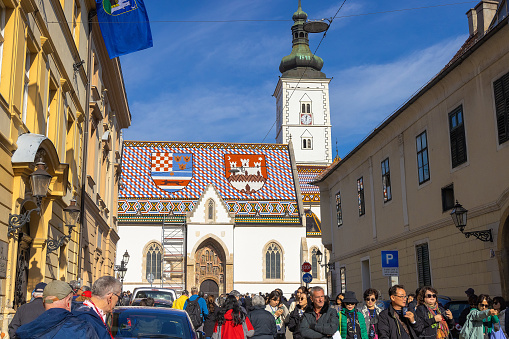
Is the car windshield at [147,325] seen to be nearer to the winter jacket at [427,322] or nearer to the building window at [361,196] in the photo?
the winter jacket at [427,322]

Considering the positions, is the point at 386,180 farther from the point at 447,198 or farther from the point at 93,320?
the point at 93,320

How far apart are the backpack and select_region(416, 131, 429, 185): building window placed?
28.5 ft

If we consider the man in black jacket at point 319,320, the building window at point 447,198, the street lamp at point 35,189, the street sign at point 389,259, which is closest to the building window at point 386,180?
the building window at point 447,198

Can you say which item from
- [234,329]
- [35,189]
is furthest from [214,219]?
[234,329]

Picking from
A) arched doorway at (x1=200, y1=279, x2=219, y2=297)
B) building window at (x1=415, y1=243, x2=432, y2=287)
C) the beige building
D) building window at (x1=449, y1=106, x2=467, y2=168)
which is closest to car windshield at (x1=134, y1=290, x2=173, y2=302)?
the beige building

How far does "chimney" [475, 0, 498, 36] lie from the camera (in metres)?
20.8

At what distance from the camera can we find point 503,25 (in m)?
13.8

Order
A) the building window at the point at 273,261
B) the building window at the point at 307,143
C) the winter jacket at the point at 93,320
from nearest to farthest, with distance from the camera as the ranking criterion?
the winter jacket at the point at 93,320, the building window at the point at 273,261, the building window at the point at 307,143

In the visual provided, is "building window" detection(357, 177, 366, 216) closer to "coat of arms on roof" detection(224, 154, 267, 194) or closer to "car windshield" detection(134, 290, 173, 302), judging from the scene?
"car windshield" detection(134, 290, 173, 302)

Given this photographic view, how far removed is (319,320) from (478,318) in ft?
9.53

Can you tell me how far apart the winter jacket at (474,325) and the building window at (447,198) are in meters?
8.96

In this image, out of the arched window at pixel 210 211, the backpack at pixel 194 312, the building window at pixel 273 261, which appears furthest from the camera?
the building window at pixel 273 261

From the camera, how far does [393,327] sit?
7.04 m

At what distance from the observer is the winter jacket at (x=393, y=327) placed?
23.1 ft
